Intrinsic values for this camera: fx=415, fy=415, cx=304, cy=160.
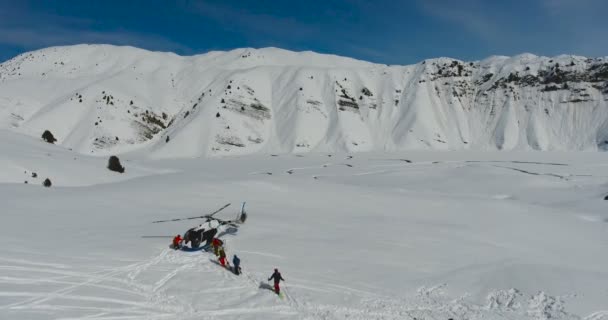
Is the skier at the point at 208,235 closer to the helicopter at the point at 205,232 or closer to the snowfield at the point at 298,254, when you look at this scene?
the helicopter at the point at 205,232

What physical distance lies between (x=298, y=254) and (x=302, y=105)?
114m

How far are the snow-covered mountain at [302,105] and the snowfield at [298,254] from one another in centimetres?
6899

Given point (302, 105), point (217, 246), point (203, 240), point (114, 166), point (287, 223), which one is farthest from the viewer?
point (302, 105)

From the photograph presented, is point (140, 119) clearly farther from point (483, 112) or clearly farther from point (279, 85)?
point (483, 112)

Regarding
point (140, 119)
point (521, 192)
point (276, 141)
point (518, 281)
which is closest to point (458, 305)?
point (518, 281)

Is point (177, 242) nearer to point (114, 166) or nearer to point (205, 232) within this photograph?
point (205, 232)

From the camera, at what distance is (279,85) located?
5743 inches

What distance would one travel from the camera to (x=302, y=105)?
438ft

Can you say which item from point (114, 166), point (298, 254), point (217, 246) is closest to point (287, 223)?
point (298, 254)

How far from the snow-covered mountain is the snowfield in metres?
69.0

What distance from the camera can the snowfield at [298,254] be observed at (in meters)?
14.9

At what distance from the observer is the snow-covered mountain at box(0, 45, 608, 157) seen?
111312mm

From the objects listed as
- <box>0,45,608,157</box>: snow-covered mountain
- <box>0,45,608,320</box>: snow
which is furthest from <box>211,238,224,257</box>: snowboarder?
<box>0,45,608,157</box>: snow-covered mountain

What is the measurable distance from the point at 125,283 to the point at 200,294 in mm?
2835
